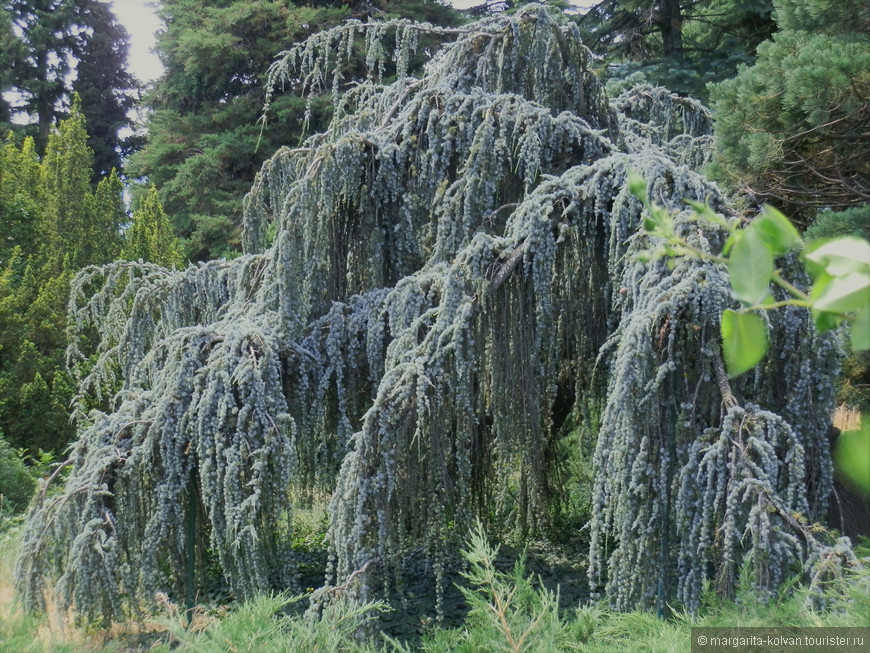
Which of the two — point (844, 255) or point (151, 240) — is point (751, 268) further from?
point (151, 240)

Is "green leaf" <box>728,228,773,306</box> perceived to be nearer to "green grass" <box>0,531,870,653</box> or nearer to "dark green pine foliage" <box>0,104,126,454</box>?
"green grass" <box>0,531,870,653</box>

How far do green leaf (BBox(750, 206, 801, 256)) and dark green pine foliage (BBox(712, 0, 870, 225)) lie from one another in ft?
12.4

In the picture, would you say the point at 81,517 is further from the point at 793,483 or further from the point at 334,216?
the point at 793,483

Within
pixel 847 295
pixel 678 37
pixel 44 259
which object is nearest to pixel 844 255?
pixel 847 295

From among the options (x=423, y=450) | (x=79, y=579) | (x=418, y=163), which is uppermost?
(x=418, y=163)

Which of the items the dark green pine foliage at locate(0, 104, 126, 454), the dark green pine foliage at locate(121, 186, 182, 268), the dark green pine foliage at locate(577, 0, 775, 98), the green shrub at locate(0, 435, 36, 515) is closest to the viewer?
the green shrub at locate(0, 435, 36, 515)

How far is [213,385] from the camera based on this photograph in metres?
3.29

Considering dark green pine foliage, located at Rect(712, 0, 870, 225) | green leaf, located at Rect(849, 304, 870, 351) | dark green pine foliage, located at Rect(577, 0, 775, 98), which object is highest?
dark green pine foliage, located at Rect(577, 0, 775, 98)

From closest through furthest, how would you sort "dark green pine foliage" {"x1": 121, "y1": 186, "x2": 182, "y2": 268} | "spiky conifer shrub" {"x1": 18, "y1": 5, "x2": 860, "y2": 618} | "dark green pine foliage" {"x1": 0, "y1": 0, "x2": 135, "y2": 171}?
→ "spiky conifer shrub" {"x1": 18, "y1": 5, "x2": 860, "y2": 618} → "dark green pine foliage" {"x1": 121, "y1": 186, "x2": 182, "y2": 268} → "dark green pine foliage" {"x1": 0, "y1": 0, "x2": 135, "y2": 171}

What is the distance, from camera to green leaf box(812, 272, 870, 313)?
1.75 feet

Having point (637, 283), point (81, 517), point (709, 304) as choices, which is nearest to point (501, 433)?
point (637, 283)

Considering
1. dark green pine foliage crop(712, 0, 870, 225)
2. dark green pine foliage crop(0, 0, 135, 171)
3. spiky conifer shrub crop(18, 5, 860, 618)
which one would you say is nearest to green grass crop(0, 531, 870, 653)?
spiky conifer shrub crop(18, 5, 860, 618)

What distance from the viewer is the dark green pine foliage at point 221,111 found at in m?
13.0

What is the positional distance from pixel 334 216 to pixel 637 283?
1689 millimetres
